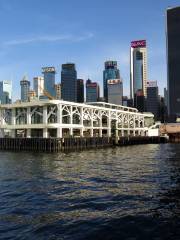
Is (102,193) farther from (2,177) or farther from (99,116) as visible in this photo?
(99,116)

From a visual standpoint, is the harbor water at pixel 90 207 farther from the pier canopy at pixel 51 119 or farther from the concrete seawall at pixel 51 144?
the pier canopy at pixel 51 119

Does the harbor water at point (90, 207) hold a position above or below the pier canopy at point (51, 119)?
below

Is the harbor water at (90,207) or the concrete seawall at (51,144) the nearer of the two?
the harbor water at (90,207)

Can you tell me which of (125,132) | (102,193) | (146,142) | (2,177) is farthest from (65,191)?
(125,132)

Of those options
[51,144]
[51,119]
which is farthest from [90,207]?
[51,119]

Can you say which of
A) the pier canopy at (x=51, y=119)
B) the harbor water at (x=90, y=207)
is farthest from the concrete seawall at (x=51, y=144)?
the harbor water at (x=90, y=207)

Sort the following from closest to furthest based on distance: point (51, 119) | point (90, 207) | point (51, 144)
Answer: point (90, 207)
point (51, 144)
point (51, 119)

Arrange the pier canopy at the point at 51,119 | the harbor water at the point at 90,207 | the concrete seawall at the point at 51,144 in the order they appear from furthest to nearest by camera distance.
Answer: the pier canopy at the point at 51,119, the concrete seawall at the point at 51,144, the harbor water at the point at 90,207

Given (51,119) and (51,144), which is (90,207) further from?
(51,119)

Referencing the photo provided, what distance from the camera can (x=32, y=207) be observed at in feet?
94.7

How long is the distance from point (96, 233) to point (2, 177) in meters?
Answer: 26.9

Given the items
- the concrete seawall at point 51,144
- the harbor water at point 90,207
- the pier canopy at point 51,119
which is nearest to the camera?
the harbor water at point 90,207

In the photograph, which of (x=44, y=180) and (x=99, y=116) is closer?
(x=44, y=180)

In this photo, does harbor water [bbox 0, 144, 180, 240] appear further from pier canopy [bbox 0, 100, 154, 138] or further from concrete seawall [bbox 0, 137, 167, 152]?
pier canopy [bbox 0, 100, 154, 138]
